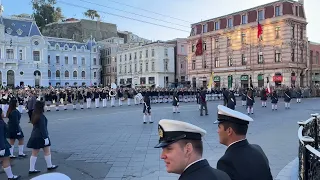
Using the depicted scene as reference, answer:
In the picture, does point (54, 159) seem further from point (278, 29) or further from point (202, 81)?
point (202, 81)

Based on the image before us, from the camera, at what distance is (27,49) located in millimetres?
62500

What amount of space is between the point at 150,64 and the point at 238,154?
197 feet

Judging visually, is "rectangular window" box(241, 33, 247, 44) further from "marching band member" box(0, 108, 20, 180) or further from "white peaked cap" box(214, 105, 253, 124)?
"white peaked cap" box(214, 105, 253, 124)

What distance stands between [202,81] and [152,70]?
1361cm

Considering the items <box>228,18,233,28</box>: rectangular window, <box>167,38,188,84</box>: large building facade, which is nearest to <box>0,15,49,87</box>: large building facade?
<box>167,38,188,84</box>: large building facade

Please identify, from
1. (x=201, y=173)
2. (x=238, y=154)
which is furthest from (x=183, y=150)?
(x=238, y=154)

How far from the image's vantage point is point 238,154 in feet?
9.86

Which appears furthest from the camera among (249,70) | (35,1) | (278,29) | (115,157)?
(35,1)

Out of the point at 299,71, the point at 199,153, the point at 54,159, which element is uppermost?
the point at 299,71

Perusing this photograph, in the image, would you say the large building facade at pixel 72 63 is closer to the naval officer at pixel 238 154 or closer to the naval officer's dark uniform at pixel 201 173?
the naval officer at pixel 238 154

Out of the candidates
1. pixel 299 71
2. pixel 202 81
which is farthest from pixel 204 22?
pixel 299 71

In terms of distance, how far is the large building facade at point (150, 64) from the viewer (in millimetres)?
61247

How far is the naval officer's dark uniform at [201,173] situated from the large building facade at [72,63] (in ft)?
240

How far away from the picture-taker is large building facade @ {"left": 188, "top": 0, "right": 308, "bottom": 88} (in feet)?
135
